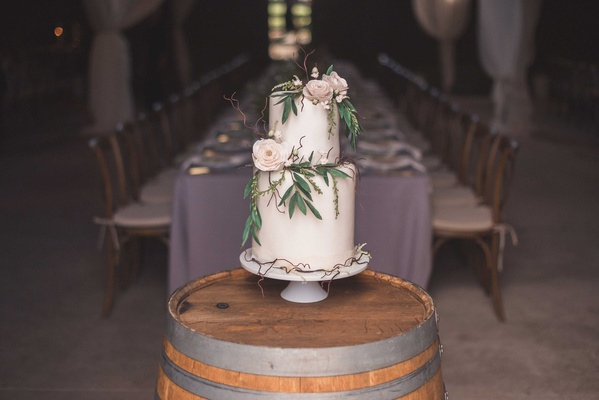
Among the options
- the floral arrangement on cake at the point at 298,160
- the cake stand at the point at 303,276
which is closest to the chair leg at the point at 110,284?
the cake stand at the point at 303,276

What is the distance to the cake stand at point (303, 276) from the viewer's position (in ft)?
6.61

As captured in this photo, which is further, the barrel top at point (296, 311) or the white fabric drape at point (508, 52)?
the white fabric drape at point (508, 52)

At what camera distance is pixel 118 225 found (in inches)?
165

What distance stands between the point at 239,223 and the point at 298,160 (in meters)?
1.90

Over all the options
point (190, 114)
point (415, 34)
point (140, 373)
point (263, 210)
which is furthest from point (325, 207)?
point (415, 34)

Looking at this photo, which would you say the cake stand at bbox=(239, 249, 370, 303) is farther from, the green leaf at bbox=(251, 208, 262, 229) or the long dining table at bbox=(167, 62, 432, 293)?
the long dining table at bbox=(167, 62, 432, 293)

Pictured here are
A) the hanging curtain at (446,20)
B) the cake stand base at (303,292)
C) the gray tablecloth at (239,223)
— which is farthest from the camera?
the hanging curtain at (446,20)

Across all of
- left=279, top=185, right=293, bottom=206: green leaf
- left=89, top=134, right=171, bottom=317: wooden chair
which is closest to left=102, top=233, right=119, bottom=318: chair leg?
left=89, top=134, right=171, bottom=317: wooden chair

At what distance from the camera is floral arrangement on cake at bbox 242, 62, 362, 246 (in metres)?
1.94

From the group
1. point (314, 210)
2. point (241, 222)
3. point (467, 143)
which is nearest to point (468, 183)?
point (467, 143)

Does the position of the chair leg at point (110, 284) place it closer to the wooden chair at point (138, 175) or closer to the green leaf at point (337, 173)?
the wooden chair at point (138, 175)

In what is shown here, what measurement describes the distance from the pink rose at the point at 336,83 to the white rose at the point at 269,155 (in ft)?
0.64

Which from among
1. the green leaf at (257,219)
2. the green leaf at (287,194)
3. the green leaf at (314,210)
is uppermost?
the green leaf at (287,194)

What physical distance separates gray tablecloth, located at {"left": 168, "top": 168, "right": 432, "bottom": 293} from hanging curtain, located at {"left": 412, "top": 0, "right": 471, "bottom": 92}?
814 centimetres
